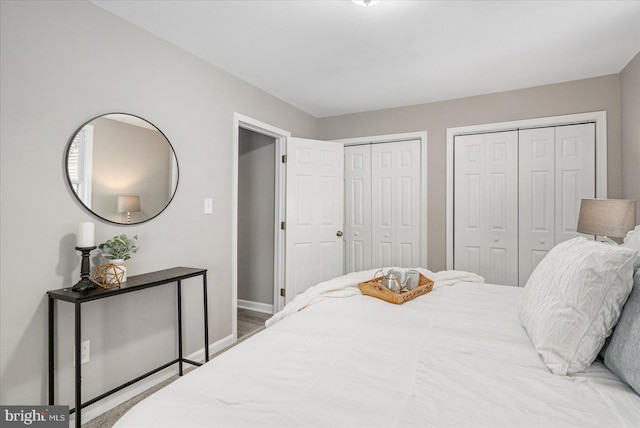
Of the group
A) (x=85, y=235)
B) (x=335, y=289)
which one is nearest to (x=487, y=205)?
(x=335, y=289)

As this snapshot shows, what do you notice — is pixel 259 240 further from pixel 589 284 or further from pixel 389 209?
pixel 589 284

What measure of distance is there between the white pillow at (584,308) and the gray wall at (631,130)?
206 centimetres

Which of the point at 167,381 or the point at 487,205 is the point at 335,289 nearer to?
the point at 167,381

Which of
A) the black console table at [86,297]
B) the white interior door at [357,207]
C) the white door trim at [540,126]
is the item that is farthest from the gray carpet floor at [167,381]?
the white door trim at [540,126]

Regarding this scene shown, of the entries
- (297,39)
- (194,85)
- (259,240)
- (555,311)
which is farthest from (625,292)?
(259,240)

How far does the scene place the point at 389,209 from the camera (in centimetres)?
400

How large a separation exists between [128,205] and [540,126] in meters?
3.69

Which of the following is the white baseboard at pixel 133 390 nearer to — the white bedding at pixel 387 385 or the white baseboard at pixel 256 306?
the white baseboard at pixel 256 306

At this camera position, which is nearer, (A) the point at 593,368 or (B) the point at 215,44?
(A) the point at 593,368

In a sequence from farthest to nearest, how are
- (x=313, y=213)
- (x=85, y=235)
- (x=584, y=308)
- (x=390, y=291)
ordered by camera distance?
(x=313, y=213) → (x=390, y=291) → (x=85, y=235) → (x=584, y=308)

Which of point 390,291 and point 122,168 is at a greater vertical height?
point 122,168

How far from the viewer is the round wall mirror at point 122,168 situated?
1.90 metres

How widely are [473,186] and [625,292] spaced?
262cm

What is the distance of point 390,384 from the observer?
0.99 m
